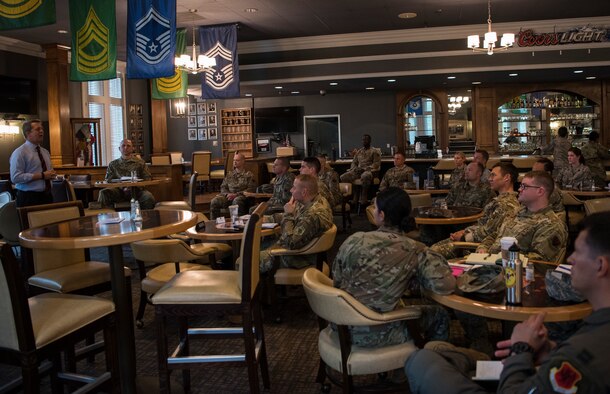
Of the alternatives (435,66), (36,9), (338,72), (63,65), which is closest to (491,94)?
(435,66)

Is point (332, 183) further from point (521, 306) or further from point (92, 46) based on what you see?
point (521, 306)

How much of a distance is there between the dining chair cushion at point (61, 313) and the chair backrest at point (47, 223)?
3.24ft

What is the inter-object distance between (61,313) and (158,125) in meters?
14.4

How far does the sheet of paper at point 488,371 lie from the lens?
2.08 meters

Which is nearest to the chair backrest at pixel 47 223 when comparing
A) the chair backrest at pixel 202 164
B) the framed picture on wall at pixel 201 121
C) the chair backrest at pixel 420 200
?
the chair backrest at pixel 420 200

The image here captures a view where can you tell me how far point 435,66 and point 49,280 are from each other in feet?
33.4

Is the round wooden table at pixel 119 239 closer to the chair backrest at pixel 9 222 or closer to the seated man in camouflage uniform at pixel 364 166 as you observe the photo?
the chair backrest at pixel 9 222

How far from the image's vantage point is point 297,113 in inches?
679

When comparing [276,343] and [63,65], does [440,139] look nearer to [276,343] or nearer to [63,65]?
[63,65]

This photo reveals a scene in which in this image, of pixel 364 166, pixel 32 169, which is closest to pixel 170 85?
pixel 364 166

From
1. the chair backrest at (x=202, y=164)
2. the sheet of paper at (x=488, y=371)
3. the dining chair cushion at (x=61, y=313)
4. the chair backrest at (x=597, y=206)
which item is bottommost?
the sheet of paper at (x=488, y=371)

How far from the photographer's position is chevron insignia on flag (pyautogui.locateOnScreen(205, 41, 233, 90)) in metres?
11.2

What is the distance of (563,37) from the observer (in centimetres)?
1170

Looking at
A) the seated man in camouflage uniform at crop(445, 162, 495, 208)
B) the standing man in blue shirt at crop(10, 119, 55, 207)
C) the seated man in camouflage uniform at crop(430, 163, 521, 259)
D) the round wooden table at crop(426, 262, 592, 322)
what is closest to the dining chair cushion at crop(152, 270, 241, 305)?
the round wooden table at crop(426, 262, 592, 322)
